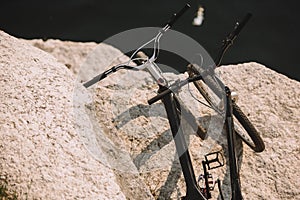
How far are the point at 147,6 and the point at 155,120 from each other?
9.46 feet

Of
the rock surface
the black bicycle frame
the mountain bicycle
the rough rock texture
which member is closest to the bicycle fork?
the mountain bicycle

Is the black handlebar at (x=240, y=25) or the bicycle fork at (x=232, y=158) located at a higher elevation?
the black handlebar at (x=240, y=25)

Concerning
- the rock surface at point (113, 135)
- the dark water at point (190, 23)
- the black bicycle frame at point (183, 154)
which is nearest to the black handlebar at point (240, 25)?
the black bicycle frame at point (183, 154)

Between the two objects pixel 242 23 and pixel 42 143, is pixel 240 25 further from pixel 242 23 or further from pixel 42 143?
pixel 42 143

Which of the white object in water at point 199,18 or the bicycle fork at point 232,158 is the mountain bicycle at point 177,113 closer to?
the bicycle fork at point 232,158

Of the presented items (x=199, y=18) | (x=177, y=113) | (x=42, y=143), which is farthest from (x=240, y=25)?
(x=199, y=18)

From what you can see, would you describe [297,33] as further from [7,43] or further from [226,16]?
[7,43]

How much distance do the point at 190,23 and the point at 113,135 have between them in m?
2.84

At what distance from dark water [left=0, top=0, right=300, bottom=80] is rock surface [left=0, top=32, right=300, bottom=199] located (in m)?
1.67

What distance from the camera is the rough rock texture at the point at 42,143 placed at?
2.88 m

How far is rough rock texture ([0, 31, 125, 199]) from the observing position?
288cm

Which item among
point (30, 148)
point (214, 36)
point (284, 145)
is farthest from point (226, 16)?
point (30, 148)

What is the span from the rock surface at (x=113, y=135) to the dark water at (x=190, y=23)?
1668mm

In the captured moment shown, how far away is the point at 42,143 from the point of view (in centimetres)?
304
